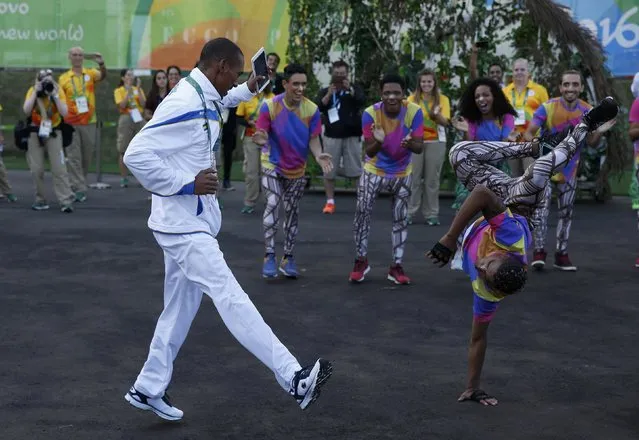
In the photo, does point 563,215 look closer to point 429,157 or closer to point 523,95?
point 523,95

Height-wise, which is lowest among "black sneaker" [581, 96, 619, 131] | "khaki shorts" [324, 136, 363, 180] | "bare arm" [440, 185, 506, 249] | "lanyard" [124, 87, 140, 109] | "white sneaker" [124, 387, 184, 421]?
"white sneaker" [124, 387, 184, 421]

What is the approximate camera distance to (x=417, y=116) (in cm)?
1011

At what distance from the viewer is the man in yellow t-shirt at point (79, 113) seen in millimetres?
16219

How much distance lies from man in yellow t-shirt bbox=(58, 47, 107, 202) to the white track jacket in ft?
35.9

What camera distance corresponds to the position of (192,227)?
5535 mm

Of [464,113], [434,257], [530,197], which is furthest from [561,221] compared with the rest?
[434,257]

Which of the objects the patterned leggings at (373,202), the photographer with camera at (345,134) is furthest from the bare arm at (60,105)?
the patterned leggings at (373,202)

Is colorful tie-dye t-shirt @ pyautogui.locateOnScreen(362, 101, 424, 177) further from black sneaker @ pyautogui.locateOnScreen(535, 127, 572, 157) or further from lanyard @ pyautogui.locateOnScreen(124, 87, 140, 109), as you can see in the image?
lanyard @ pyautogui.locateOnScreen(124, 87, 140, 109)

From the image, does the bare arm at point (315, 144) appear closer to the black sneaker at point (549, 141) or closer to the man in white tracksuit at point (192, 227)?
the black sneaker at point (549, 141)

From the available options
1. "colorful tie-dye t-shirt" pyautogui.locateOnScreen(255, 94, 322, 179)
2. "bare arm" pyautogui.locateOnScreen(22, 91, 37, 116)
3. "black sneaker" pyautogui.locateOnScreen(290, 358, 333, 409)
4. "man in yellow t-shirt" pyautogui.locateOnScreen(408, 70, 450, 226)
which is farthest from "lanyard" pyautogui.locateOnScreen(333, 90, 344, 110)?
"black sneaker" pyautogui.locateOnScreen(290, 358, 333, 409)

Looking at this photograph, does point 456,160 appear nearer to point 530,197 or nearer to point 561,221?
point 530,197

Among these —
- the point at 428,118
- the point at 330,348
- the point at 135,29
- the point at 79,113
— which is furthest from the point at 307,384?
the point at 135,29

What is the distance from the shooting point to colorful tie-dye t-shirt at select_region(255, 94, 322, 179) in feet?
33.3

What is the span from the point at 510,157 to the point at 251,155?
32.2 feet
